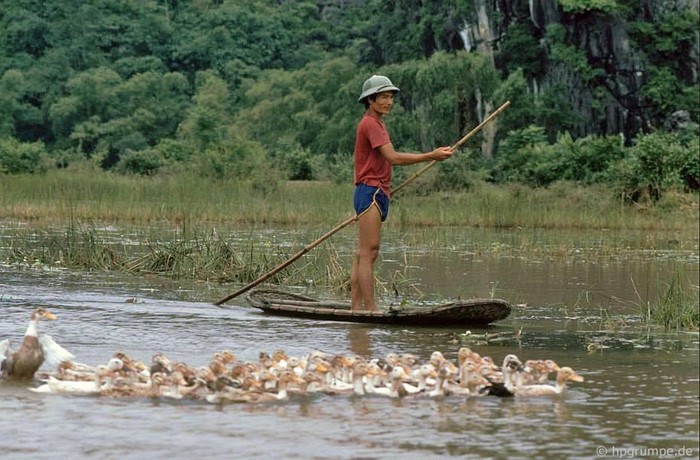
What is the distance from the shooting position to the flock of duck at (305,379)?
23.8 feet

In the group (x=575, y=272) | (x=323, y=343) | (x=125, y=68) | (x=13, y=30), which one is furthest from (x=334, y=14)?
(x=323, y=343)

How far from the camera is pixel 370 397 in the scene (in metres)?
7.38

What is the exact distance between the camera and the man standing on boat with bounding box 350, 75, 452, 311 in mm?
10164

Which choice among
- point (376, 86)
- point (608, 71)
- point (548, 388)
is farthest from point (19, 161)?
point (548, 388)

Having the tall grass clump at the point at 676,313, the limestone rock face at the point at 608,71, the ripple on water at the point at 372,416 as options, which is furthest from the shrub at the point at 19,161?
the ripple on water at the point at 372,416

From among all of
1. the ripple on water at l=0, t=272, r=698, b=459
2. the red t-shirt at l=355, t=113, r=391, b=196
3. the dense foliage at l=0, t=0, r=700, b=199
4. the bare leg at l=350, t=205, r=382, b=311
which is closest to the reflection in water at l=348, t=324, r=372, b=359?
the ripple on water at l=0, t=272, r=698, b=459

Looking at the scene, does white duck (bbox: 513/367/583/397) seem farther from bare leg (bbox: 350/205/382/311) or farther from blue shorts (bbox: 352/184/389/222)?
blue shorts (bbox: 352/184/389/222)

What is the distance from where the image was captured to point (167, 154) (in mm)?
38156

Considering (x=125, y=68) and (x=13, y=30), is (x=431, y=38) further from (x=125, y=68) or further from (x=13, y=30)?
(x=13, y=30)

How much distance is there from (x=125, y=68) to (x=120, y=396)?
44151mm

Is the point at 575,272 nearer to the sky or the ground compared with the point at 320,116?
nearer to the ground

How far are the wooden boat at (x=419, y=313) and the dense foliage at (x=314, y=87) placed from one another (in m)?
15.0

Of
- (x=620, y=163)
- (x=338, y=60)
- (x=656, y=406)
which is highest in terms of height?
(x=338, y=60)

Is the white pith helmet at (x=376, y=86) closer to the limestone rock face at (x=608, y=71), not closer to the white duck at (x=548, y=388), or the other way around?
the white duck at (x=548, y=388)
